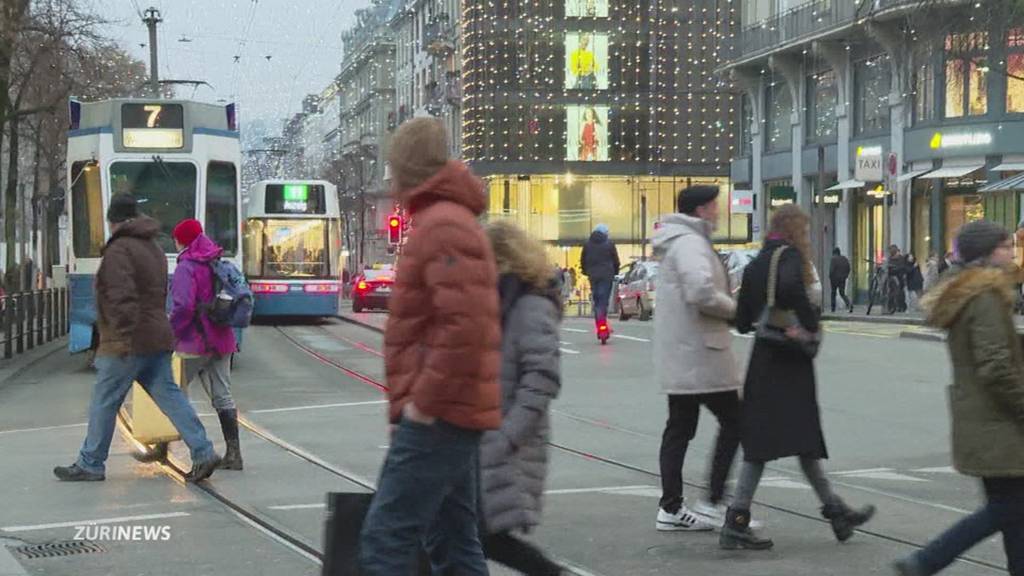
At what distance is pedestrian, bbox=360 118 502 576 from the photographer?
480 centimetres

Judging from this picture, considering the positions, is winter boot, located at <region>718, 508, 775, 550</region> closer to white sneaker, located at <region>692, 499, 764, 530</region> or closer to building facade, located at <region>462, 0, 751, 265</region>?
white sneaker, located at <region>692, 499, 764, 530</region>

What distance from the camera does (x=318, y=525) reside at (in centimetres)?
891

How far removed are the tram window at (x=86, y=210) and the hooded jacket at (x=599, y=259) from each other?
6.55 meters

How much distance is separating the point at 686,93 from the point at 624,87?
2.57 m

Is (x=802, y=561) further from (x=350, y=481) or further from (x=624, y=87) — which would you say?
(x=624, y=87)

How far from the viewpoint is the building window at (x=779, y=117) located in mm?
51344

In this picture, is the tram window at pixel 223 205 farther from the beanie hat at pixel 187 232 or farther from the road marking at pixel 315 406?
the beanie hat at pixel 187 232

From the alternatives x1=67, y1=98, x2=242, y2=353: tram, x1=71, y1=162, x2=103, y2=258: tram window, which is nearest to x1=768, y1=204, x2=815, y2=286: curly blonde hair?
x1=67, y1=98, x2=242, y2=353: tram

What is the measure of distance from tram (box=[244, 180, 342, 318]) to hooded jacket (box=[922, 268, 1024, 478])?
29.7 metres

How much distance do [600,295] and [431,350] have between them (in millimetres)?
18746

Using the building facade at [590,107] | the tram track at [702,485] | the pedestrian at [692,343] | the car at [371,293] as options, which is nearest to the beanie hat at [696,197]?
the pedestrian at [692,343]

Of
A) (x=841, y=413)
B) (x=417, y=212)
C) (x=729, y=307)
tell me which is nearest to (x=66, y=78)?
(x=841, y=413)

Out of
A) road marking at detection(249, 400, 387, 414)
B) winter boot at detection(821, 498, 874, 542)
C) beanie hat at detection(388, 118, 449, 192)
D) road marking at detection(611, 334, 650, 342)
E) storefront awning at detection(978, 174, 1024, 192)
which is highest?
storefront awning at detection(978, 174, 1024, 192)

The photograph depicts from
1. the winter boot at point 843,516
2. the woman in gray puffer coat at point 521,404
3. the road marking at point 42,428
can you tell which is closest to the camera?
the woman in gray puffer coat at point 521,404
